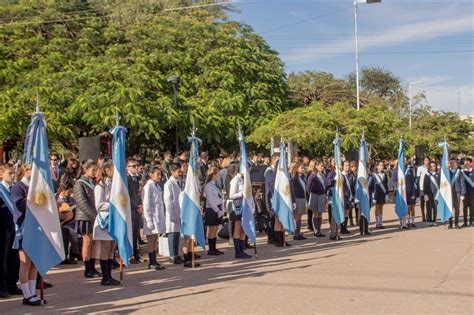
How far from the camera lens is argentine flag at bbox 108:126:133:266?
9391mm

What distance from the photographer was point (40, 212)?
831 cm

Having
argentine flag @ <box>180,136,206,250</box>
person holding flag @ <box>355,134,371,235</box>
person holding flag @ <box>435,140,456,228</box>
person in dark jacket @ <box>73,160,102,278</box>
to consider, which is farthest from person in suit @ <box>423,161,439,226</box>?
person in dark jacket @ <box>73,160,102,278</box>

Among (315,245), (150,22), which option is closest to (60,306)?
(315,245)

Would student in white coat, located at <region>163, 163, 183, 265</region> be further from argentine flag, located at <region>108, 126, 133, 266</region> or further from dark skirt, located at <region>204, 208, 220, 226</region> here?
argentine flag, located at <region>108, 126, 133, 266</region>

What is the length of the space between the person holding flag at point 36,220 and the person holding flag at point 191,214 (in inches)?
126

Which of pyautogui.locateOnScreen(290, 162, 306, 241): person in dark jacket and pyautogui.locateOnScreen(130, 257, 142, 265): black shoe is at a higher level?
pyautogui.locateOnScreen(290, 162, 306, 241): person in dark jacket

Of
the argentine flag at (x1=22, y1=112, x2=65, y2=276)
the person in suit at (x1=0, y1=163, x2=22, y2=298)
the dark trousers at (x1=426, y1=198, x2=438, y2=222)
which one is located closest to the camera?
the argentine flag at (x1=22, y1=112, x2=65, y2=276)

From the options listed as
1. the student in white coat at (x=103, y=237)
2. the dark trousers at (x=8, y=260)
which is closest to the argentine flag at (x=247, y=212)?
the student in white coat at (x=103, y=237)

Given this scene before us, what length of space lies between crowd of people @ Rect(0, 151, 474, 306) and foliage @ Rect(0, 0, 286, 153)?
8390 millimetres

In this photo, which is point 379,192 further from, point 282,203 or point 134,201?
point 134,201

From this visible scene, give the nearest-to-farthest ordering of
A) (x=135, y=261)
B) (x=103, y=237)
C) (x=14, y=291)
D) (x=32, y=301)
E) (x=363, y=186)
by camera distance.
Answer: (x=32, y=301)
(x=14, y=291)
(x=103, y=237)
(x=135, y=261)
(x=363, y=186)

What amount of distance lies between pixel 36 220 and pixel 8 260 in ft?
4.05

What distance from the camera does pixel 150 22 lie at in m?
32.6

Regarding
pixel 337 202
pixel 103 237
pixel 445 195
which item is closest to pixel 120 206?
pixel 103 237
